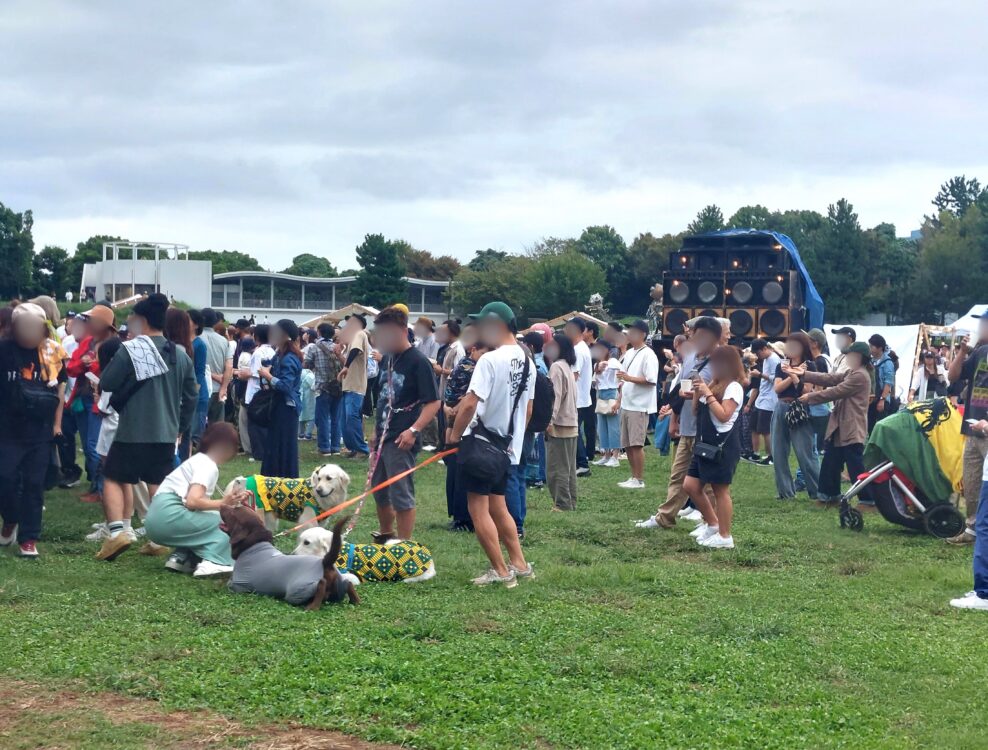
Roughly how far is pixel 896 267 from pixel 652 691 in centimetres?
7278

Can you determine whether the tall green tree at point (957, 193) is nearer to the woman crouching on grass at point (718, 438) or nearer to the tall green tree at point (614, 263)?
the tall green tree at point (614, 263)

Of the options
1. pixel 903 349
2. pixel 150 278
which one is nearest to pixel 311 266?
pixel 150 278

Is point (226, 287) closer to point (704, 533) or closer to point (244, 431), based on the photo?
point (244, 431)

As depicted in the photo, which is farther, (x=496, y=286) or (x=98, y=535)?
(x=496, y=286)

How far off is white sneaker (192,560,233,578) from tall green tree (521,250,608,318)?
63.7 metres

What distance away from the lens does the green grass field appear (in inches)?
174

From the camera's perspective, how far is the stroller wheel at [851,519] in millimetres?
9711

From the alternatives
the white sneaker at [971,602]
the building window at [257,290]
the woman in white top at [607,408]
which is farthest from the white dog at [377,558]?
the building window at [257,290]

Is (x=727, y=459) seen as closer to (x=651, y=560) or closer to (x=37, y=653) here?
(x=651, y=560)

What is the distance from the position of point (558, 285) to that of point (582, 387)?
57.6 metres

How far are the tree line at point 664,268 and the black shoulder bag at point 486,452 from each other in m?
61.4

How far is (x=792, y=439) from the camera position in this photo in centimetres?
1153

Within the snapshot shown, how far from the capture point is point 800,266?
23625 millimetres

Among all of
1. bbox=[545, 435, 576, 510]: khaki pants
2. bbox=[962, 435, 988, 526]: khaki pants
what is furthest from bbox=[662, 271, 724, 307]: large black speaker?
bbox=[962, 435, 988, 526]: khaki pants
